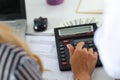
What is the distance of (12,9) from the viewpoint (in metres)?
1.07

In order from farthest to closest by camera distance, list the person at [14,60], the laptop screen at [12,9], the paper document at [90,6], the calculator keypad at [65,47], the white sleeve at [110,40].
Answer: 1. the paper document at [90,6]
2. the laptop screen at [12,9]
3. the calculator keypad at [65,47]
4. the white sleeve at [110,40]
5. the person at [14,60]

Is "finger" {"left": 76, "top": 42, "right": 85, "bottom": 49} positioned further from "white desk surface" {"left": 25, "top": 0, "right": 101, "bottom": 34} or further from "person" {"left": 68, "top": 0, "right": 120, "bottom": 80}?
"white desk surface" {"left": 25, "top": 0, "right": 101, "bottom": 34}

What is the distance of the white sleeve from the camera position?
802mm

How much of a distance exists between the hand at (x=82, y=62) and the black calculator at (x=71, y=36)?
4 cm

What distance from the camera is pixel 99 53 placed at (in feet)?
2.97

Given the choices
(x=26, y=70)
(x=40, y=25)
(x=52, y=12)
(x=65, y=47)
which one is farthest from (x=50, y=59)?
(x=26, y=70)

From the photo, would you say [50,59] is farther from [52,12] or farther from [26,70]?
[26,70]

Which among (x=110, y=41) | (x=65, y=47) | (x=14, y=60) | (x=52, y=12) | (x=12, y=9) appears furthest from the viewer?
(x=52, y=12)

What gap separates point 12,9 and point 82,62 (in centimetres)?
35

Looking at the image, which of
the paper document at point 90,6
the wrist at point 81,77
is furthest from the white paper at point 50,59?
the paper document at point 90,6

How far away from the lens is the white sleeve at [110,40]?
802 mm

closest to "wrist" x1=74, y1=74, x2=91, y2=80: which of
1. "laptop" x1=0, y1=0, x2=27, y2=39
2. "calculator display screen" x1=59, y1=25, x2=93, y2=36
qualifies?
"calculator display screen" x1=59, y1=25, x2=93, y2=36

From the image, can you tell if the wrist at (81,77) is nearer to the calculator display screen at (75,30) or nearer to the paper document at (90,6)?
the calculator display screen at (75,30)

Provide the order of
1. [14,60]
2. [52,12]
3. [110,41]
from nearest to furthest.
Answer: [14,60]
[110,41]
[52,12]
